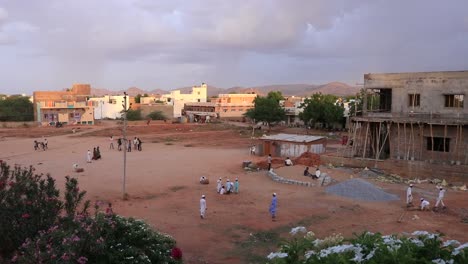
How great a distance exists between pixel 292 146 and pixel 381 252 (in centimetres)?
3199

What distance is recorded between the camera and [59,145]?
47.0 metres

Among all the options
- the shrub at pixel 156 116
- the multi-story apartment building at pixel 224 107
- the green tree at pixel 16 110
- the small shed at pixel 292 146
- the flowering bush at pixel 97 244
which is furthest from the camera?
the multi-story apartment building at pixel 224 107

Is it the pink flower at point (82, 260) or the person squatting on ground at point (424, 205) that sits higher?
the pink flower at point (82, 260)

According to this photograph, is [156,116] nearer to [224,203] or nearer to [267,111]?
[267,111]

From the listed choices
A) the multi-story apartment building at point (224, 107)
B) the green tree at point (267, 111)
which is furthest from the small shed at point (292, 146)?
the multi-story apartment building at point (224, 107)

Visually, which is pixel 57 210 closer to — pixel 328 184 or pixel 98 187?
pixel 98 187

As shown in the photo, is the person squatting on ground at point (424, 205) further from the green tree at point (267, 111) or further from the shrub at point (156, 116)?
the shrub at point (156, 116)

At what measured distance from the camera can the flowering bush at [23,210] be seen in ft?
29.1

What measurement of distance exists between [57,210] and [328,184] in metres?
18.0

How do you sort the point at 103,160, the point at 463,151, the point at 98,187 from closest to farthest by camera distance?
the point at 98,187, the point at 463,151, the point at 103,160

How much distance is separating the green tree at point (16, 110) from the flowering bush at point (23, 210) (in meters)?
70.4

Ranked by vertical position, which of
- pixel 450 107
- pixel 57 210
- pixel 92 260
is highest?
pixel 450 107

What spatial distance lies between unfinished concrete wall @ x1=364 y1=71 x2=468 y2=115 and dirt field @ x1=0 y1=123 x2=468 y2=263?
6.37m

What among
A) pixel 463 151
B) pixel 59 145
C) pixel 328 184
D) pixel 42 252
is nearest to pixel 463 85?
pixel 463 151
